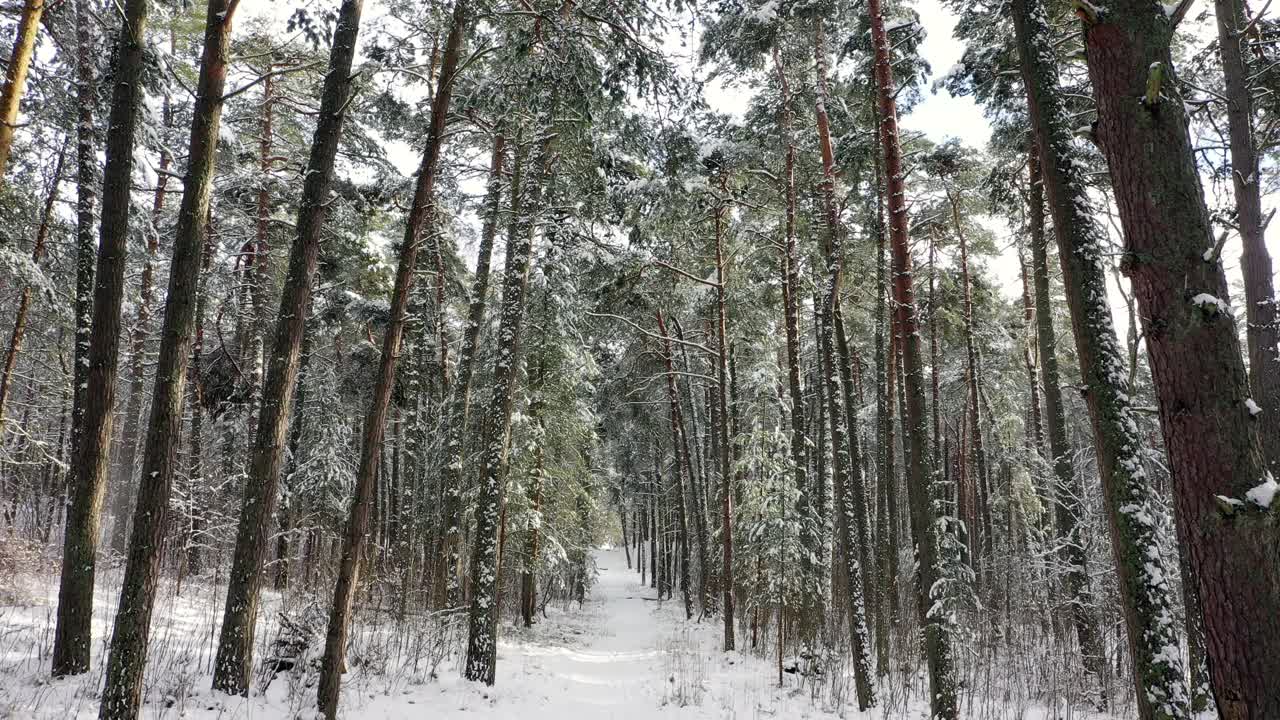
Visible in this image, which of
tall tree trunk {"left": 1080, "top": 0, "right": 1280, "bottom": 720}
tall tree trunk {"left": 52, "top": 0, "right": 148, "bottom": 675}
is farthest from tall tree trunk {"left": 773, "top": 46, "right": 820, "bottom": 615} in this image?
tall tree trunk {"left": 52, "top": 0, "right": 148, "bottom": 675}

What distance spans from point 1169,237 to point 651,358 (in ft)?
56.6

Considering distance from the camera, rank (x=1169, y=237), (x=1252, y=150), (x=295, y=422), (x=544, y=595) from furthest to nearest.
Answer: (x=544, y=595) < (x=295, y=422) < (x=1252, y=150) < (x=1169, y=237)

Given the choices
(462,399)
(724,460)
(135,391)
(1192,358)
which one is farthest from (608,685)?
(135,391)

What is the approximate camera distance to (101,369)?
6.54 metres

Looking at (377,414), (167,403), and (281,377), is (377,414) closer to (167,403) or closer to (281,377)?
(281,377)

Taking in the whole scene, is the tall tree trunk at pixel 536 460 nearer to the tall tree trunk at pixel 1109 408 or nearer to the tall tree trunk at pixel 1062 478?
the tall tree trunk at pixel 1062 478

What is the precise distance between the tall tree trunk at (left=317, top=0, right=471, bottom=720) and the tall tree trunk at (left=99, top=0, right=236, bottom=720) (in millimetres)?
1601

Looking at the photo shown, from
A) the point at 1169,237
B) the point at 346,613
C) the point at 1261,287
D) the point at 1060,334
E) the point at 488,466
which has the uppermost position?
the point at 1060,334

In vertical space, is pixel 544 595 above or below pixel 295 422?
below

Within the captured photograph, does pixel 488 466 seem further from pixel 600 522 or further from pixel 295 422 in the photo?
pixel 600 522

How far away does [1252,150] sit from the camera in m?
7.22

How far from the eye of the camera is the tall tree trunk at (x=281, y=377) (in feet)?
22.0

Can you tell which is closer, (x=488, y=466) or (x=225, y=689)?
(x=225, y=689)

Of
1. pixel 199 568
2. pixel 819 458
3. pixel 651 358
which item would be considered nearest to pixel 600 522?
pixel 651 358
